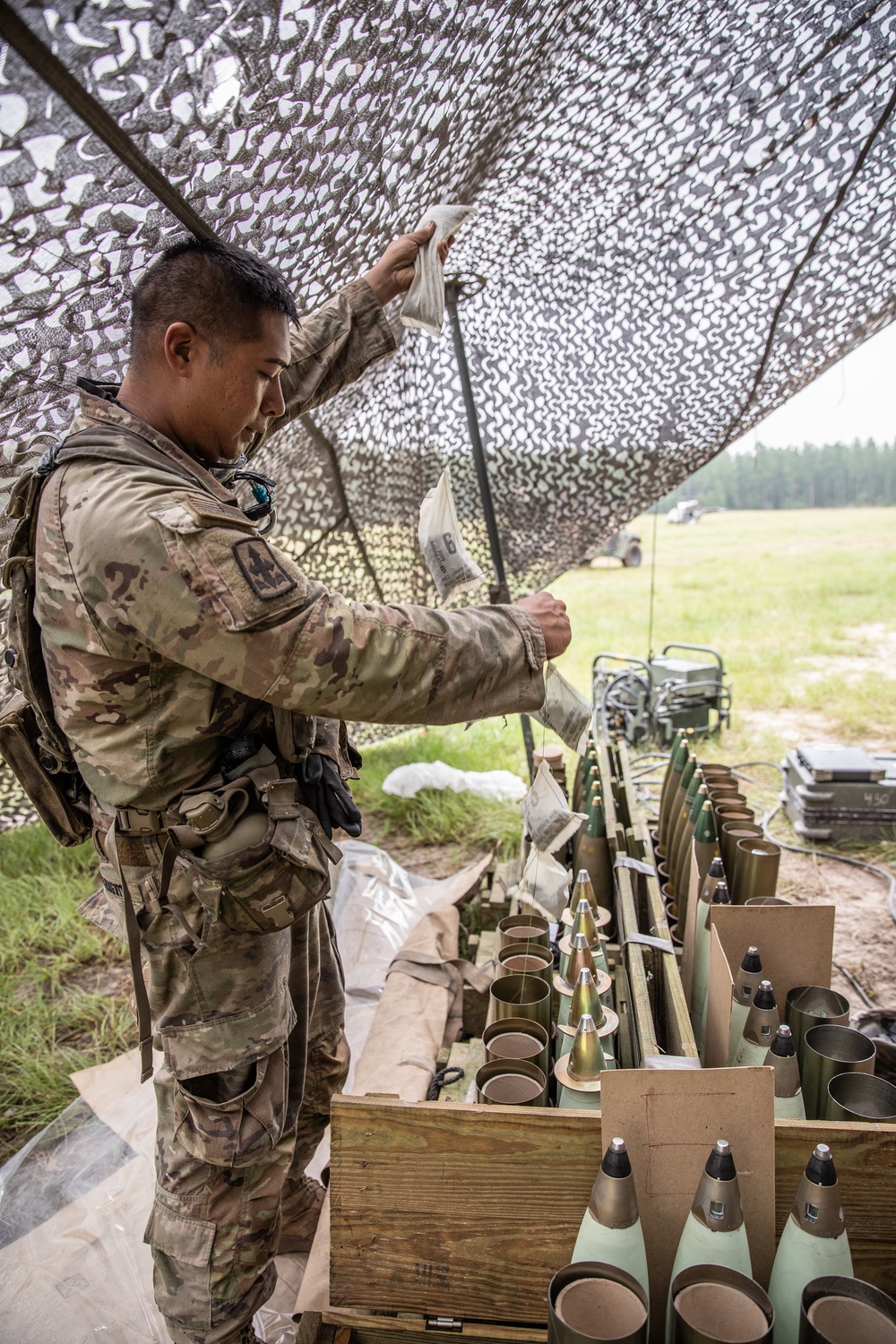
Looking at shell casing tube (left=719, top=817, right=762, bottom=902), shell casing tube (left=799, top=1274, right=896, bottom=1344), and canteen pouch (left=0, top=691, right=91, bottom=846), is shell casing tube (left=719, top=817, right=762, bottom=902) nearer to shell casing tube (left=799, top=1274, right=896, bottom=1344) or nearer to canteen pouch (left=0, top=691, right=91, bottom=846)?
shell casing tube (left=799, top=1274, right=896, bottom=1344)

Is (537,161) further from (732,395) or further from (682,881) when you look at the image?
(682,881)

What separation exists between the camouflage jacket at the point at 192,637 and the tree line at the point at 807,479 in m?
36.6

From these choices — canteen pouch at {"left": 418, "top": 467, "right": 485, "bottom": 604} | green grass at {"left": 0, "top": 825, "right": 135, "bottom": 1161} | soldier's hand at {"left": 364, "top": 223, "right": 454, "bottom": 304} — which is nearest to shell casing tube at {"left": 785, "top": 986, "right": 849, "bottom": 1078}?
canteen pouch at {"left": 418, "top": 467, "right": 485, "bottom": 604}

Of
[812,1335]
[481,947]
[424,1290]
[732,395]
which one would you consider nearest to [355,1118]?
[424,1290]

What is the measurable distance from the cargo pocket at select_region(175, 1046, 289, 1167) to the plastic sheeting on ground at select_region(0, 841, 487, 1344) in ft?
2.27

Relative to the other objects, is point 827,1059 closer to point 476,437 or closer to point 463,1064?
point 463,1064

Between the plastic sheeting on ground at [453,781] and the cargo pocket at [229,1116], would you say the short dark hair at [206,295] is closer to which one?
the cargo pocket at [229,1116]

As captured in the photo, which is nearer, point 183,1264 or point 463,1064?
point 183,1264

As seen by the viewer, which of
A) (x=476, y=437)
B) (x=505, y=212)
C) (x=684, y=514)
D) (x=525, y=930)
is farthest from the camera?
(x=684, y=514)

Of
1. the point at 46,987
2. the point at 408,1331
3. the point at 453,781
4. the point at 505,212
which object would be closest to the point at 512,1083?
the point at 408,1331

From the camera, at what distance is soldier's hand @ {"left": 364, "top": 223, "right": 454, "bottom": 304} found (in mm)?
2115

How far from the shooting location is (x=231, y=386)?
157 centimetres

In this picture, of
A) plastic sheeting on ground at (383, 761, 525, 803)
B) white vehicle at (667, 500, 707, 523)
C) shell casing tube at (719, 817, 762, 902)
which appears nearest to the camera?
shell casing tube at (719, 817, 762, 902)

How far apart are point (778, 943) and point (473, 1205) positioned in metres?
0.88
